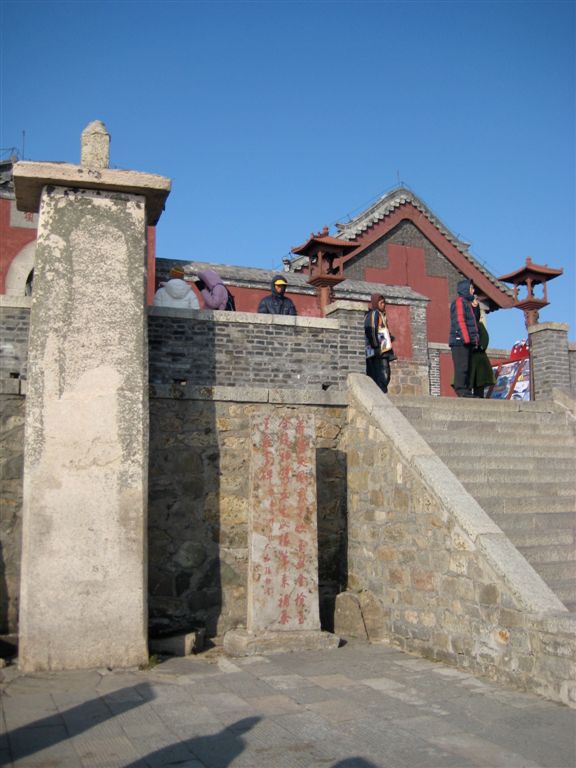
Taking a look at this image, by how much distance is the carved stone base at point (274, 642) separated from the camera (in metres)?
6.53

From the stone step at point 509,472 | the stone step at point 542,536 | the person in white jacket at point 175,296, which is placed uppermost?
the person in white jacket at point 175,296

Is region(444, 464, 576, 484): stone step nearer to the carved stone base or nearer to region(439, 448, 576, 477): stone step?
region(439, 448, 576, 477): stone step

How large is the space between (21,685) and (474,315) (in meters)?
→ 6.77

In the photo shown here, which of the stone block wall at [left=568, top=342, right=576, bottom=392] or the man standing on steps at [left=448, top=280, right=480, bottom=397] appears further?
the stone block wall at [left=568, top=342, right=576, bottom=392]

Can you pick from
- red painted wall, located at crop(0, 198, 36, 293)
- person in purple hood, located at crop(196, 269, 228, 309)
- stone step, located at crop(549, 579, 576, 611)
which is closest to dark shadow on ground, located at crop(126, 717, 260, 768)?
stone step, located at crop(549, 579, 576, 611)

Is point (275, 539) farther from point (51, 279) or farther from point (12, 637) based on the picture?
point (51, 279)

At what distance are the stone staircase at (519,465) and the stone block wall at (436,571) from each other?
863 millimetres

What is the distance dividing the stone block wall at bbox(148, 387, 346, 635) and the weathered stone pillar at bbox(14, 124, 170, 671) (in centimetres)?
128

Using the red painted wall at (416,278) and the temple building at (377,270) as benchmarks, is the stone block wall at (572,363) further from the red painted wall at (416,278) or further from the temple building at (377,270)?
the red painted wall at (416,278)

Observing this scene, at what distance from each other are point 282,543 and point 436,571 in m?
1.39

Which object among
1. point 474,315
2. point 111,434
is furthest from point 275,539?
point 474,315

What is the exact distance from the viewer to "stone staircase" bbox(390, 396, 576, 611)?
293 inches

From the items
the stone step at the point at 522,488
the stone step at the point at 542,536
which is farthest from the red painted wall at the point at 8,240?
the stone step at the point at 542,536

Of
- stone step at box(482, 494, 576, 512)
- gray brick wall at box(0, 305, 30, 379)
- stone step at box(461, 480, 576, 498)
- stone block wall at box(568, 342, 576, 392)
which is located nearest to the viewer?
gray brick wall at box(0, 305, 30, 379)
